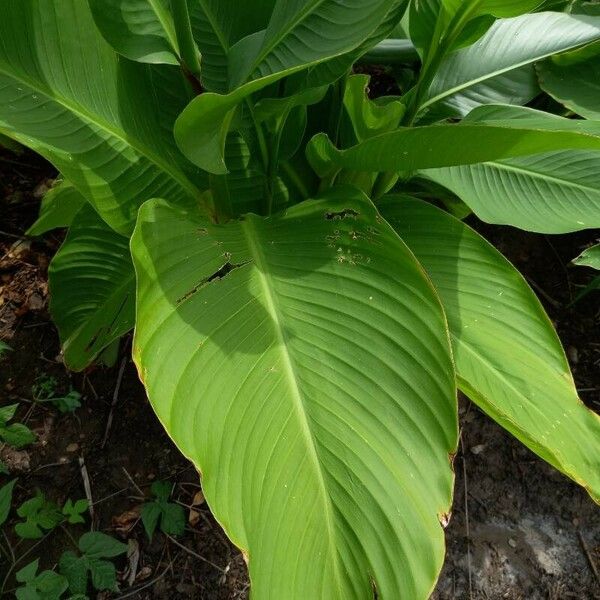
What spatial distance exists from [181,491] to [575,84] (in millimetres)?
1319

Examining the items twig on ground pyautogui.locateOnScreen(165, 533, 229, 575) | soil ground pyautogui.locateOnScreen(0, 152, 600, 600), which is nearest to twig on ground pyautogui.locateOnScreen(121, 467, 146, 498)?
soil ground pyautogui.locateOnScreen(0, 152, 600, 600)

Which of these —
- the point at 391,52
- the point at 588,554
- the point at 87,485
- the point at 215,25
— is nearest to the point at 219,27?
the point at 215,25

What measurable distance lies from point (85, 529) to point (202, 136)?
90cm

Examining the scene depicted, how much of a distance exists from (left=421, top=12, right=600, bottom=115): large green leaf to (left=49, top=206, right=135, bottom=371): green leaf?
77 cm

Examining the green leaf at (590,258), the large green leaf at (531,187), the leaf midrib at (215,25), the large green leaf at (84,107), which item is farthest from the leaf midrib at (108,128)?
the green leaf at (590,258)

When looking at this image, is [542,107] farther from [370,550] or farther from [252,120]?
[370,550]

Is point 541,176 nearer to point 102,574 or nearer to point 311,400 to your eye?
point 311,400

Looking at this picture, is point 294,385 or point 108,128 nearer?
point 294,385

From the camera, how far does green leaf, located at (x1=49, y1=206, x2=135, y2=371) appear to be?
1.19 m

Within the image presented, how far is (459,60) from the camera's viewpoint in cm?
133

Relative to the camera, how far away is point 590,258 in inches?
49.0

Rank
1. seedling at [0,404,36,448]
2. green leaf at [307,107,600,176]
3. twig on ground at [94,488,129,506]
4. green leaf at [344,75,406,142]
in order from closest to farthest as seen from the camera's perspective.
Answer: green leaf at [307,107,600,176] → green leaf at [344,75,406,142] → seedling at [0,404,36,448] → twig on ground at [94,488,129,506]

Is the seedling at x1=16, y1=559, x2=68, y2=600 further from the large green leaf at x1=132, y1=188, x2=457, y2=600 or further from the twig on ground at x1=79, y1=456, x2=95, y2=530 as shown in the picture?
the large green leaf at x1=132, y1=188, x2=457, y2=600

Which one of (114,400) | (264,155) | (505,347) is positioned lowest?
(114,400)
